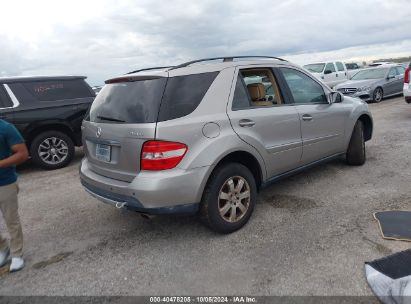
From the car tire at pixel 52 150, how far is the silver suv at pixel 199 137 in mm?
3116

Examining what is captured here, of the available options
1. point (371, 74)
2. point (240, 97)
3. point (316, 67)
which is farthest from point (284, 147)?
point (316, 67)

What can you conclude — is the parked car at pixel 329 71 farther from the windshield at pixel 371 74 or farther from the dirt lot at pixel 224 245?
the dirt lot at pixel 224 245

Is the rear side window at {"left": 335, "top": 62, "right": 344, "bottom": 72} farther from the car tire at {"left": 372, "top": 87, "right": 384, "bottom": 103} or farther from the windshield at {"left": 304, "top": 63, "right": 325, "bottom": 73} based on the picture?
the car tire at {"left": 372, "top": 87, "right": 384, "bottom": 103}

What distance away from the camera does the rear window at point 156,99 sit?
3.05 metres

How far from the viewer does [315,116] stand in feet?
14.4

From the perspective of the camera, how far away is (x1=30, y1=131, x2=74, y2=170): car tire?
6.45m

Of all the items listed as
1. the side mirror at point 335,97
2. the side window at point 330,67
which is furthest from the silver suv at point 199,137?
the side window at point 330,67

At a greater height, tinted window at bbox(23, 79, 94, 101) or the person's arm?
tinted window at bbox(23, 79, 94, 101)

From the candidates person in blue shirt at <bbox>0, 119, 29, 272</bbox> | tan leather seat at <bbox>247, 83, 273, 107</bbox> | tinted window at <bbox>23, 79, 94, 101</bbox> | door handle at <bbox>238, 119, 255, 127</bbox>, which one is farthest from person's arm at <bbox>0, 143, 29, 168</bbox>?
tinted window at <bbox>23, 79, 94, 101</bbox>

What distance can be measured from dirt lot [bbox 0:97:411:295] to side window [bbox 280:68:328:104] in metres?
1.20

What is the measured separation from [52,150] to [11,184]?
150 inches

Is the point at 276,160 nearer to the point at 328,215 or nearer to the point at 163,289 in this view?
the point at 328,215

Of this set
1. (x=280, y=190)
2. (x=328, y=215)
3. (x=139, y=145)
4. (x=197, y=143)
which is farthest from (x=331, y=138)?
(x=139, y=145)

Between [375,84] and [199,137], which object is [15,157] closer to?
[199,137]
